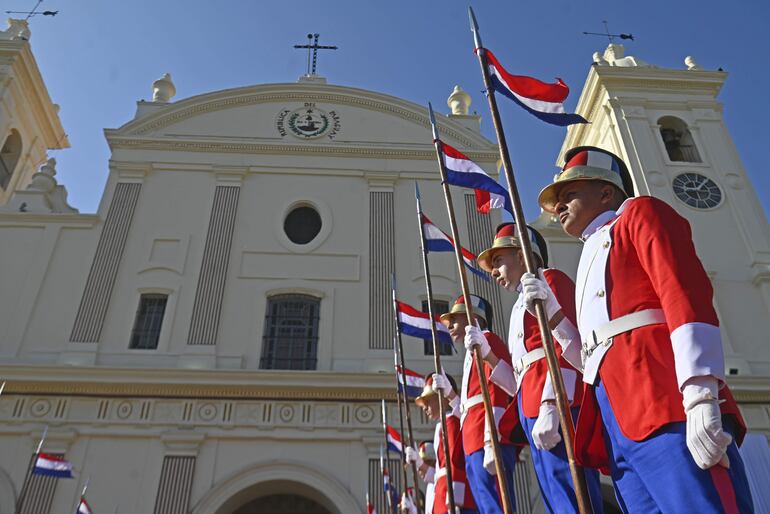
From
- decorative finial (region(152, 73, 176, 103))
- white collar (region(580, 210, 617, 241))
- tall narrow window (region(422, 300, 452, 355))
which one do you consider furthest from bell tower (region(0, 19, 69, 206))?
white collar (region(580, 210, 617, 241))

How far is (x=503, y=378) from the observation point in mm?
4297

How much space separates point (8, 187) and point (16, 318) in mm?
5134

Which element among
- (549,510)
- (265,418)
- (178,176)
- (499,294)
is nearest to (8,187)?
(178,176)

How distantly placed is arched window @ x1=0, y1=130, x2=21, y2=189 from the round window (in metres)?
6.69

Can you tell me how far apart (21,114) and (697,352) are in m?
16.1

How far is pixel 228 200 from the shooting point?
12555 mm

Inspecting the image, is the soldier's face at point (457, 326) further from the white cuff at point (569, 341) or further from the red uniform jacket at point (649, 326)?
the red uniform jacket at point (649, 326)

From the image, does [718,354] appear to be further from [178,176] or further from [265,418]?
[178,176]

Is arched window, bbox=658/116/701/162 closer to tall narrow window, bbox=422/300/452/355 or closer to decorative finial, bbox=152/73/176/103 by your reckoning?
tall narrow window, bbox=422/300/452/355

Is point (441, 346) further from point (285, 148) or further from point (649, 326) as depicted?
point (649, 326)

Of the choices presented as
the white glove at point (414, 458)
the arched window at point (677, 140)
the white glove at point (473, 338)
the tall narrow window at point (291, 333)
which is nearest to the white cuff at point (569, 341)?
the white glove at point (473, 338)

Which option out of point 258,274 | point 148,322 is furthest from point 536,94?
point 148,322

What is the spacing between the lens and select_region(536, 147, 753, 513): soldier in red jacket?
2.05 meters

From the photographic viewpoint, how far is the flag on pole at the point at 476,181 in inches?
194
